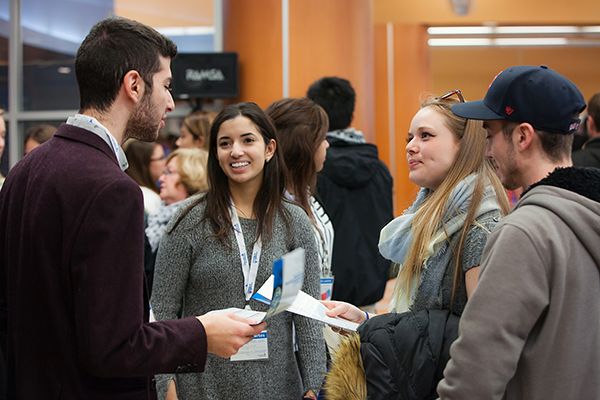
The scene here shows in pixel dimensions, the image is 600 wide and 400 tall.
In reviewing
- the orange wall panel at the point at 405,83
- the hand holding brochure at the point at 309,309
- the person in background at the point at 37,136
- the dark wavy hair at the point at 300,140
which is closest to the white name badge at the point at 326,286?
the dark wavy hair at the point at 300,140

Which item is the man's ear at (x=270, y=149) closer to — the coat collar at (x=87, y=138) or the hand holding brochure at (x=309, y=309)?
the hand holding brochure at (x=309, y=309)

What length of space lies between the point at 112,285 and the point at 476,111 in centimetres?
90

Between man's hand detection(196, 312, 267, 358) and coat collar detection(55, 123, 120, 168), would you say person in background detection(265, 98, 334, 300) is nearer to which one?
man's hand detection(196, 312, 267, 358)

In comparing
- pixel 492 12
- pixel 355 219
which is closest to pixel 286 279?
pixel 355 219

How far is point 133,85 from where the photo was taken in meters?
1.92

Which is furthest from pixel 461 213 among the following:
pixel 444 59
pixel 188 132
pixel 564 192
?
pixel 444 59

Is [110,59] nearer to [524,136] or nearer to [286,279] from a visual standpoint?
[286,279]

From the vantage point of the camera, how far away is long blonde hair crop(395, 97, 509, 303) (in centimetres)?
228

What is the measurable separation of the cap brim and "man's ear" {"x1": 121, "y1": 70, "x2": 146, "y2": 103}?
74 centimetres

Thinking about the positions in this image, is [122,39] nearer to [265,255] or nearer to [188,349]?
[188,349]

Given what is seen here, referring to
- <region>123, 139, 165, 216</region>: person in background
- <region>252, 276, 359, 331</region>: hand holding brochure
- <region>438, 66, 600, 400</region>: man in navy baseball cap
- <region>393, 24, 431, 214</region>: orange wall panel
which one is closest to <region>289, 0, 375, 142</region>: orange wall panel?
<region>123, 139, 165, 216</region>: person in background

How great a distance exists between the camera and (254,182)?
9.77 ft

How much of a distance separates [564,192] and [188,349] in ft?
2.77

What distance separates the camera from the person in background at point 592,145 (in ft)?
14.8
